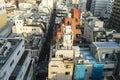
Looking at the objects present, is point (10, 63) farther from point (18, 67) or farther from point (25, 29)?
point (25, 29)

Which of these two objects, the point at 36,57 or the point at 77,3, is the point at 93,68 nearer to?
the point at 36,57

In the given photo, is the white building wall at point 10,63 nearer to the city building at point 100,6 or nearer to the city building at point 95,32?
the city building at point 95,32

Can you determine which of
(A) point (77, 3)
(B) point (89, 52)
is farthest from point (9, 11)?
(B) point (89, 52)

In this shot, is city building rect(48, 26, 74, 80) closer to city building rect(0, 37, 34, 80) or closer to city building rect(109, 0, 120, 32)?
city building rect(0, 37, 34, 80)

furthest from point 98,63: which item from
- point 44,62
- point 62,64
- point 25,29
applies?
point 25,29

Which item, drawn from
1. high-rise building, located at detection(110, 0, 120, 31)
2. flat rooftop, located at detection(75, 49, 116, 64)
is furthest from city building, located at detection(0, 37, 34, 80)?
high-rise building, located at detection(110, 0, 120, 31)
